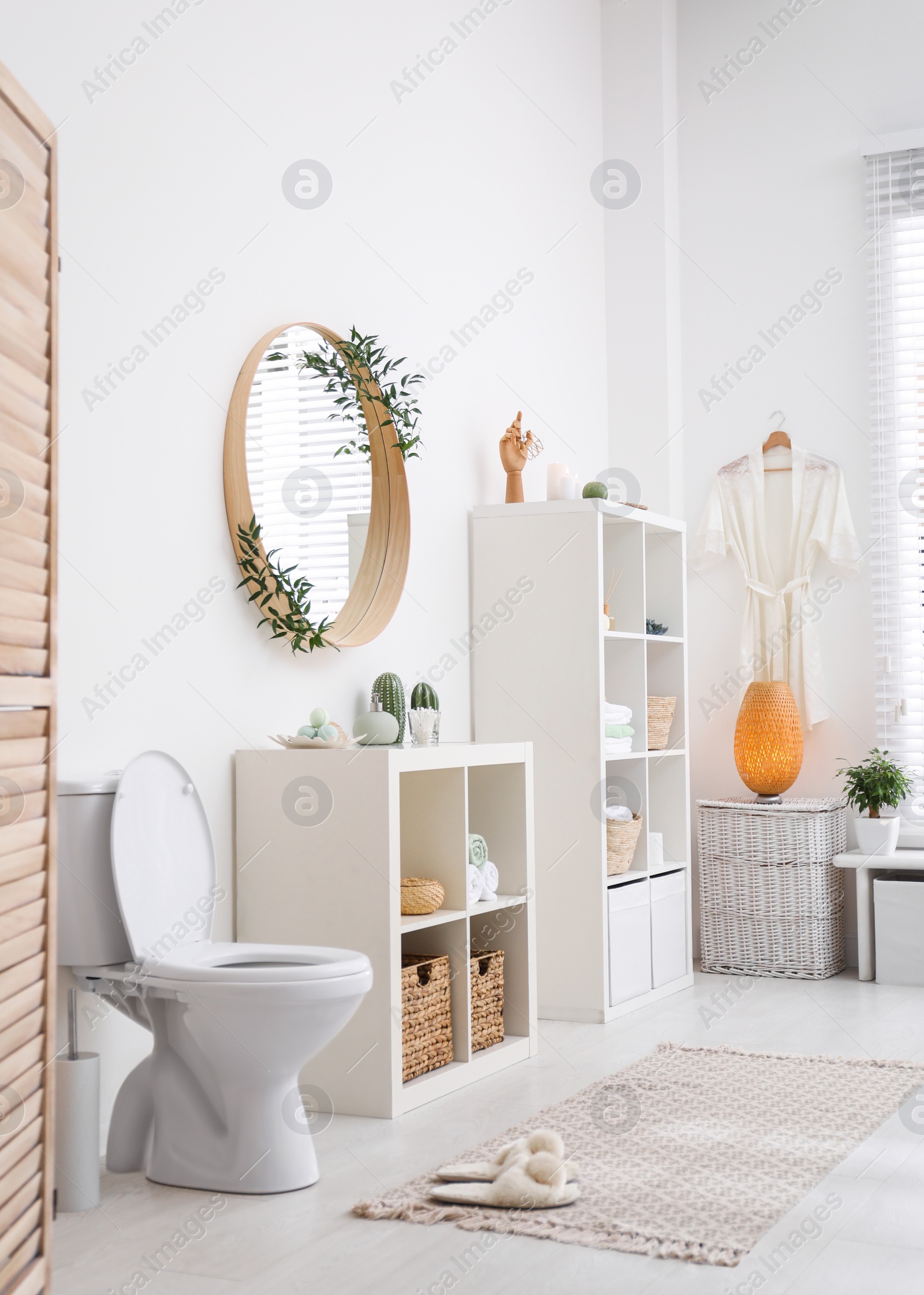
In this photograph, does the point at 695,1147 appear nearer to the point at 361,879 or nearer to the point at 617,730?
the point at 361,879

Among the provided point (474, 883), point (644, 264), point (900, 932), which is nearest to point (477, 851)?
point (474, 883)

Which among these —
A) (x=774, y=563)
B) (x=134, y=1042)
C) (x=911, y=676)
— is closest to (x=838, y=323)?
(x=774, y=563)

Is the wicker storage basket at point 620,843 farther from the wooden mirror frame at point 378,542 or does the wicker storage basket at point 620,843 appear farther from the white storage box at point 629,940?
the wooden mirror frame at point 378,542

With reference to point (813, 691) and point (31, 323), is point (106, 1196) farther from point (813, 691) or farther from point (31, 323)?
point (813, 691)

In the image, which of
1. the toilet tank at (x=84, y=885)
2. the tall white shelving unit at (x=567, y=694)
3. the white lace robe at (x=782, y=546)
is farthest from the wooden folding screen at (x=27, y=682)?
the white lace robe at (x=782, y=546)

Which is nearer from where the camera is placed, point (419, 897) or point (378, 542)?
point (419, 897)

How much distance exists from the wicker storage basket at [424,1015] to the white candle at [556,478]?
1.54 m

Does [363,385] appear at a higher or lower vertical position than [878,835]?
higher

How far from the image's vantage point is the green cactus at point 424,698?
10.8ft

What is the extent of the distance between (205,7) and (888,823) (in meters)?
3.22

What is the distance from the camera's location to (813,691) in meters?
4.80

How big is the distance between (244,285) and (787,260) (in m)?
2.76

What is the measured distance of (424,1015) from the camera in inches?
118

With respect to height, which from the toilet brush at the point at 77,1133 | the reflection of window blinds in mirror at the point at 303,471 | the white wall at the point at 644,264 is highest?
the white wall at the point at 644,264
